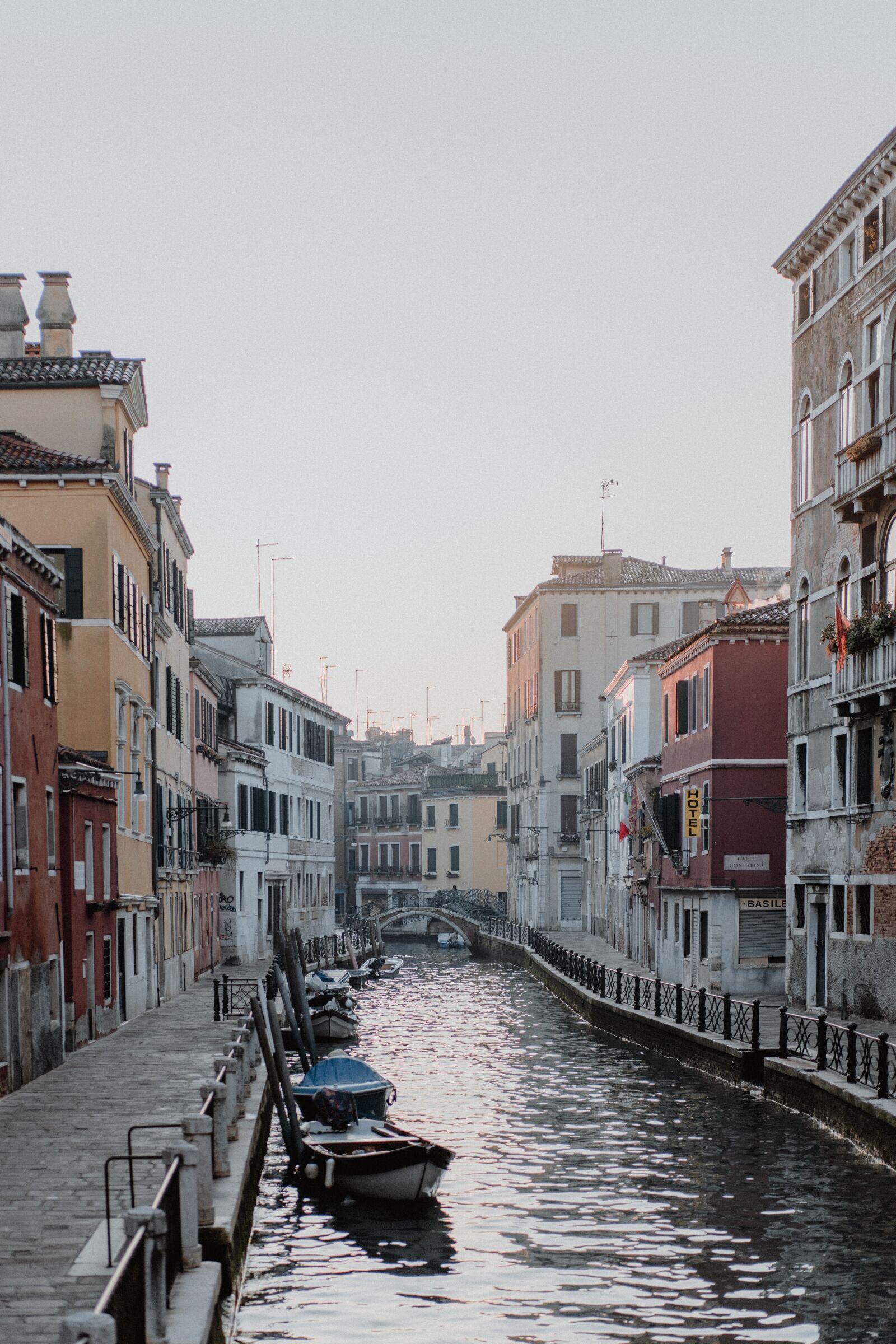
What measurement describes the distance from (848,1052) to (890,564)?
10.3 meters

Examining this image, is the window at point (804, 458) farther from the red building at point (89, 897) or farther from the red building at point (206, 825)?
the red building at point (206, 825)

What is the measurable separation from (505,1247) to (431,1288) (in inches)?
61.3

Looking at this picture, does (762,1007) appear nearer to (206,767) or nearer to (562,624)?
(206,767)

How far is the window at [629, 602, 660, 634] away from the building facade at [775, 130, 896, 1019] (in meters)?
39.9

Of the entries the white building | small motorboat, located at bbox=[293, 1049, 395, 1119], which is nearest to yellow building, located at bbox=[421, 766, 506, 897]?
the white building

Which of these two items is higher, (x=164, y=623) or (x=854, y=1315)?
(x=164, y=623)

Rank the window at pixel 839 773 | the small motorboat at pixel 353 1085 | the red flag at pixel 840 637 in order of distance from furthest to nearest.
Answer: the window at pixel 839 773, the red flag at pixel 840 637, the small motorboat at pixel 353 1085

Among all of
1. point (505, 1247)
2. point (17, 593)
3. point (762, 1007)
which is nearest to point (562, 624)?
point (762, 1007)

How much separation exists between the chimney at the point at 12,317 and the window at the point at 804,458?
1658 cm

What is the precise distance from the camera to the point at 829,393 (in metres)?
32.2

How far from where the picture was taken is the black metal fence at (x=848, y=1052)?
65.4 feet

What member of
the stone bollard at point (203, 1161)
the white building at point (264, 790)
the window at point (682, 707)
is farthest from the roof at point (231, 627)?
the stone bollard at point (203, 1161)

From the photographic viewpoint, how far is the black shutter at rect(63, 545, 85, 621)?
3012cm

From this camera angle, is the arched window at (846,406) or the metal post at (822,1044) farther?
the arched window at (846,406)
